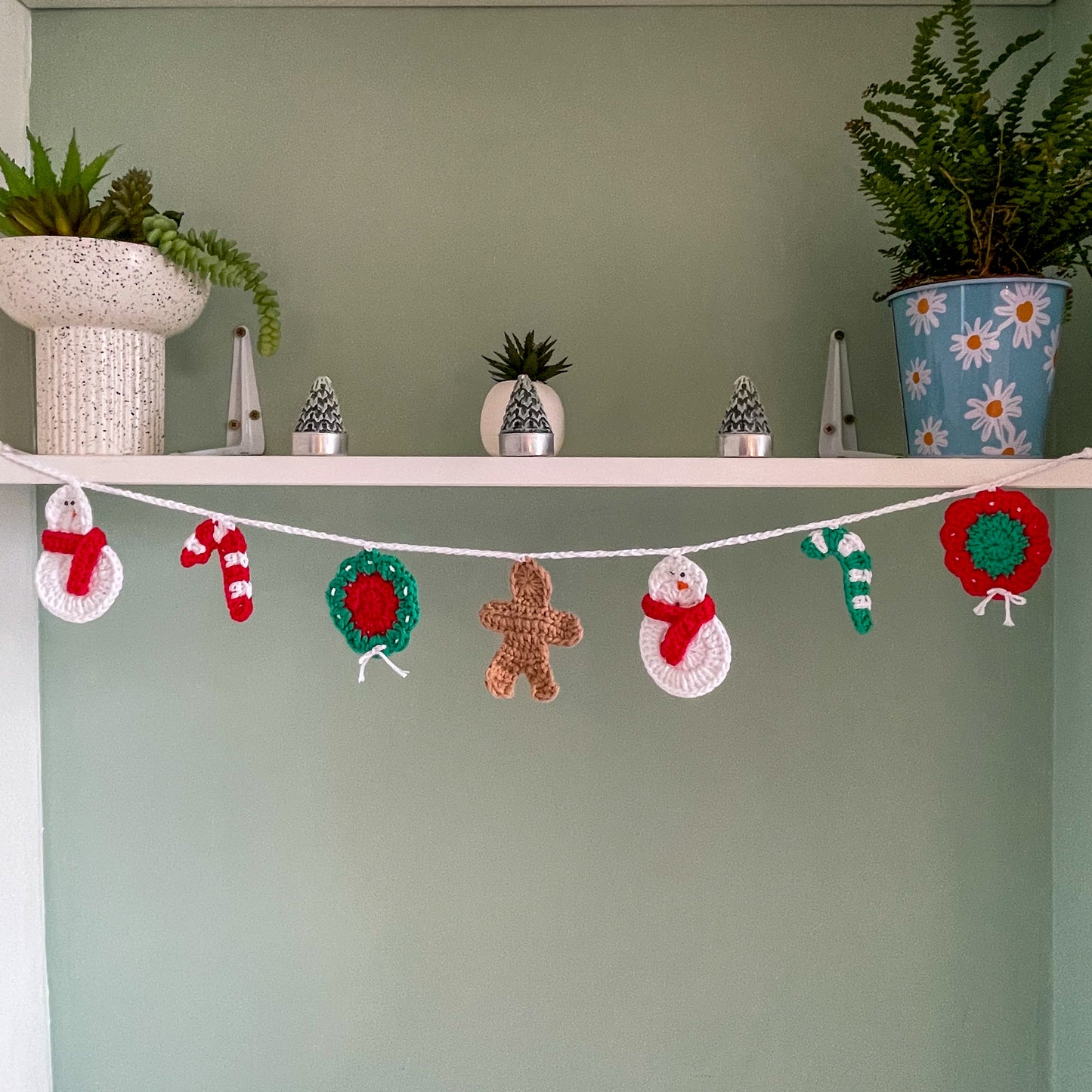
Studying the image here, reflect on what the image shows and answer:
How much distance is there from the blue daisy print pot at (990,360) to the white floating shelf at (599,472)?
0.05m

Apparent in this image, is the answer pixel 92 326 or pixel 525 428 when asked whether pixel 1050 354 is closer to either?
pixel 525 428

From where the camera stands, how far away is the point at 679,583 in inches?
32.5

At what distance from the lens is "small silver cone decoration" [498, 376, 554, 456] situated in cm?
84

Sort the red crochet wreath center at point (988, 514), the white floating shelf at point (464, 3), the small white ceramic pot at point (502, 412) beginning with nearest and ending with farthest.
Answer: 1. the red crochet wreath center at point (988, 514)
2. the small white ceramic pot at point (502, 412)
3. the white floating shelf at point (464, 3)

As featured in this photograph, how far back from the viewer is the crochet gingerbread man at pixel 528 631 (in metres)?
0.82

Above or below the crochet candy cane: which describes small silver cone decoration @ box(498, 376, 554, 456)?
above

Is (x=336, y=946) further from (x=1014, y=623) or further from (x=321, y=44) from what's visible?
(x=321, y=44)

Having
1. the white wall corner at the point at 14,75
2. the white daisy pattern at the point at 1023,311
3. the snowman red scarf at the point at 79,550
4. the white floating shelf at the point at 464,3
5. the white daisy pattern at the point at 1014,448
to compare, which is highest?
the white floating shelf at the point at 464,3

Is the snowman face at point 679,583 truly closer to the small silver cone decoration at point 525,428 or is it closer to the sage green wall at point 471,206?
the small silver cone decoration at point 525,428

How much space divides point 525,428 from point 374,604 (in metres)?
0.20

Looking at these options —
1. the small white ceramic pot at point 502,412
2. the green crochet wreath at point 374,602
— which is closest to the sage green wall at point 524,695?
the small white ceramic pot at point 502,412

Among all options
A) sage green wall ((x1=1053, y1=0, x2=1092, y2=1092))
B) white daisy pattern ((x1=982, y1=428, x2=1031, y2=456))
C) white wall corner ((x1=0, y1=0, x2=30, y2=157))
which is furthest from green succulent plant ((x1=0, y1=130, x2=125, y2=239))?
sage green wall ((x1=1053, y1=0, x2=1092, y2=1092))

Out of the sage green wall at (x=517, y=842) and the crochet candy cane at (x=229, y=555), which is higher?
the crochet candy cane at (x=229, y=555)

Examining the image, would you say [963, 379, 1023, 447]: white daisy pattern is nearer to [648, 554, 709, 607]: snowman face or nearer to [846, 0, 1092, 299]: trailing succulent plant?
[846, 0, 1092, 299]: trailing succulent plant
